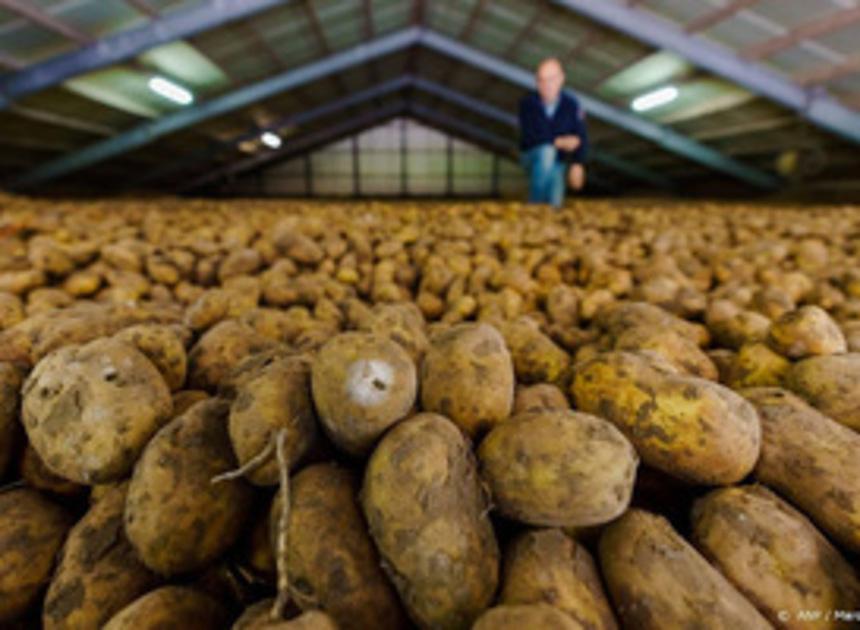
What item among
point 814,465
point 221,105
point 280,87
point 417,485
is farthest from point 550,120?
point 221,105

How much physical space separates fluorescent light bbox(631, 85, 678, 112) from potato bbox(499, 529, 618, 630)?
34.8ft

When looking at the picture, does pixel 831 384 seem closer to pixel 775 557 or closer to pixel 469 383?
pixel 775 557

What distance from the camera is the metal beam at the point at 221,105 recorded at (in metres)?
10.4

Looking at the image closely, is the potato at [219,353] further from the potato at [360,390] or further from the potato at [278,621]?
the potato at [278,621]

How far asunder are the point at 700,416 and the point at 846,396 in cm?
53

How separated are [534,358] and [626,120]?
11.7m

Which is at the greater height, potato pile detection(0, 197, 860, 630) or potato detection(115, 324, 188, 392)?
potato detection(115, 324, 188, 392)

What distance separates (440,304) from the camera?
8.05ft

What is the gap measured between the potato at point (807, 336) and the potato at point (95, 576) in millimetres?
1654

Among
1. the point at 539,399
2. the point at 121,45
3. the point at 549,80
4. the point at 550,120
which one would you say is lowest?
the point at 539,399

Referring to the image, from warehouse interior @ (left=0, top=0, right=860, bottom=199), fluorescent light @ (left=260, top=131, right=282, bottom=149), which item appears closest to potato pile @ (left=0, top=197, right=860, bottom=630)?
warehouse interior @ (left=0, top=0, right=860, bottom=199)

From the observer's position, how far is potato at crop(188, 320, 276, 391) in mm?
1320

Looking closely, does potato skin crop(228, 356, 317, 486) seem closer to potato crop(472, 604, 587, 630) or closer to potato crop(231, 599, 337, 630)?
potato crop(231, 599, 337, 630)

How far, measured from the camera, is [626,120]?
37.1 ft
